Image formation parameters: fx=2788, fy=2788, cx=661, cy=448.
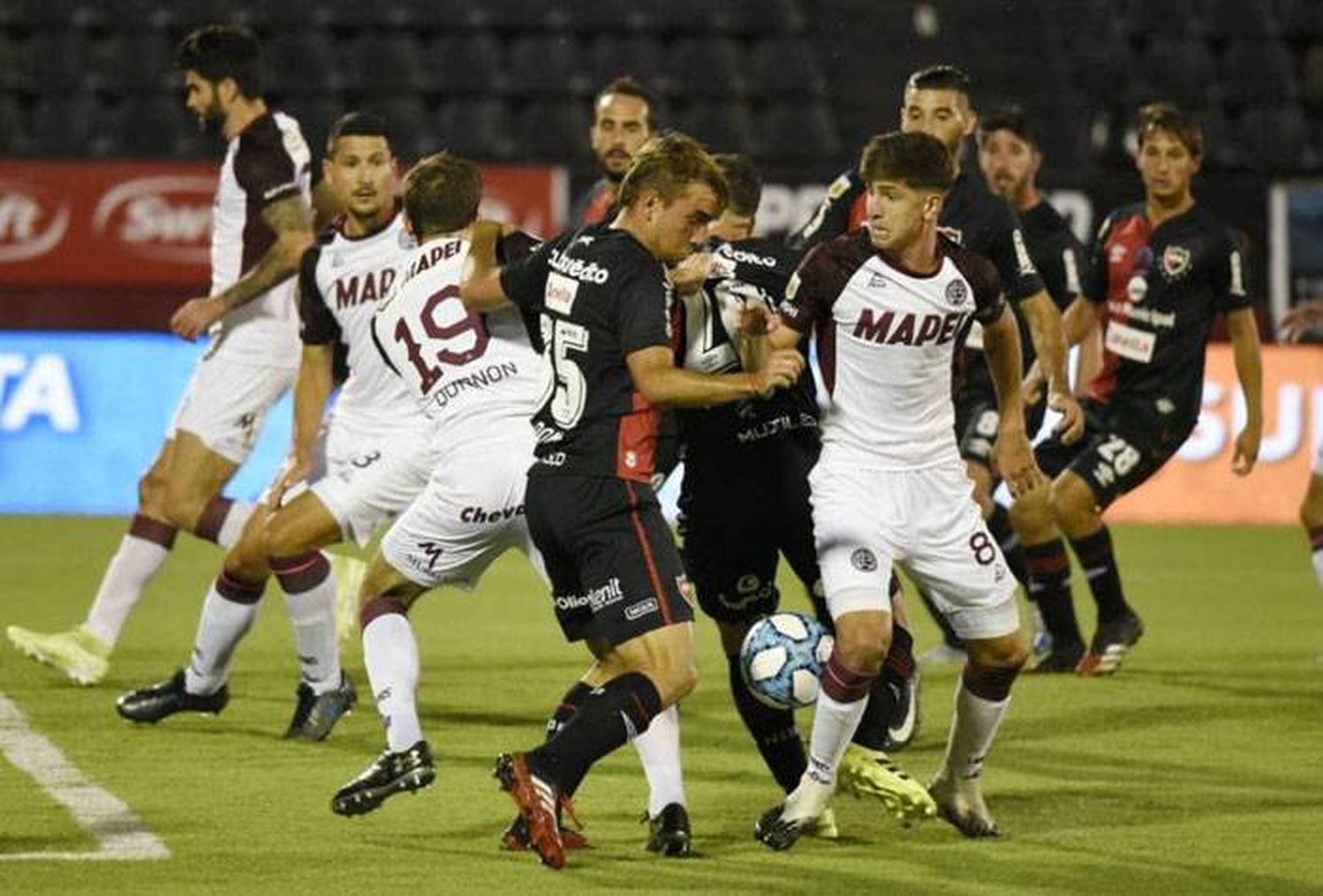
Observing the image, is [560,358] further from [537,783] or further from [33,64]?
[33,64]

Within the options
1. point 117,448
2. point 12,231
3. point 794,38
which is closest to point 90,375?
point 117,448

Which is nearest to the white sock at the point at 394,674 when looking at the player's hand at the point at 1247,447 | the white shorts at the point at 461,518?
the white shorts at the point at 461,518

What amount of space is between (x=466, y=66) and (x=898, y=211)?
13498mm

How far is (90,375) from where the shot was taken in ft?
51.9

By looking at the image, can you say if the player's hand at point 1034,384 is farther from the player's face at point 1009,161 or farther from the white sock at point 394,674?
the white sock at point 394,674

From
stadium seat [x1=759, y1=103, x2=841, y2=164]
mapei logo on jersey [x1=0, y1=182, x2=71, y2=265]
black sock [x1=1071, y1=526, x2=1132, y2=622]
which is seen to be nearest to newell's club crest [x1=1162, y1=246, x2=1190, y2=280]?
black sock [x1=1071, y1=526, x2=1132, y2=622]

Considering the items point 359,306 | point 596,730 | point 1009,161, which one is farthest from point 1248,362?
point 596,730

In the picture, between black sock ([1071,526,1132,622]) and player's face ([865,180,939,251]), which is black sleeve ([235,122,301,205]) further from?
player's face ([865,180,939,251])

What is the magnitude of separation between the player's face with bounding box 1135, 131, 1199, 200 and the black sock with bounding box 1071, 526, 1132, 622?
131 cm

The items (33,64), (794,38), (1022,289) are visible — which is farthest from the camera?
(794,38)

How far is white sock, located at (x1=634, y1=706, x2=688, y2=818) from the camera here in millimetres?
6855

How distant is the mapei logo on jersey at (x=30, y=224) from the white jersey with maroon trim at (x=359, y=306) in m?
9.20

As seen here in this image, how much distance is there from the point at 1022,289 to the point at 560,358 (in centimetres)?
229

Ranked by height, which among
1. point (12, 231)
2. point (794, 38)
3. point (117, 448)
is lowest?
point (117, 448)
